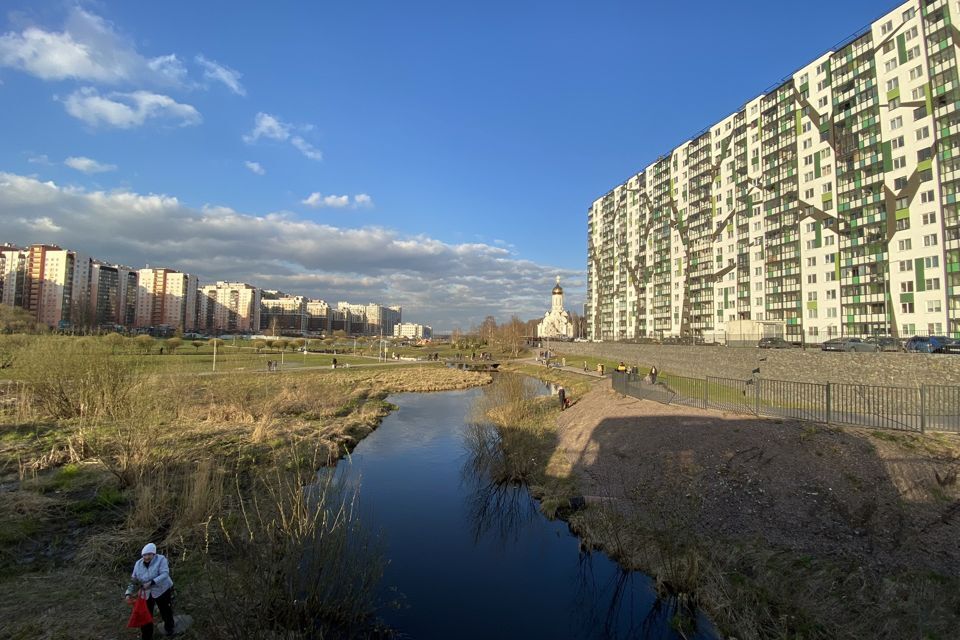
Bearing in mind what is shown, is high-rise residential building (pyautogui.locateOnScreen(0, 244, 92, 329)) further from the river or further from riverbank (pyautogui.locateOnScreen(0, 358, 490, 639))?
the river

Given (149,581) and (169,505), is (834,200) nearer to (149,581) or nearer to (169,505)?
(169,505)

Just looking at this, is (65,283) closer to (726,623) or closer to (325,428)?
(325,428)

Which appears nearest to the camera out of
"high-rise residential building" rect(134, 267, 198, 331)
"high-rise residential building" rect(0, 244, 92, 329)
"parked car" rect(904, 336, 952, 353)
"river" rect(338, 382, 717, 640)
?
"river" rect(338, 382, 717, 640)

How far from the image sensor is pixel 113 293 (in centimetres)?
14475

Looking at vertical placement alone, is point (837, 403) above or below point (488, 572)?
above

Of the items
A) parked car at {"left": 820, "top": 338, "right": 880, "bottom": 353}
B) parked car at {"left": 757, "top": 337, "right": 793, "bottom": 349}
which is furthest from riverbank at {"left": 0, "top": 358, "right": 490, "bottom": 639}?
parked car at {"left": 820, "top": 338, "right": 880, "bottom": 353}

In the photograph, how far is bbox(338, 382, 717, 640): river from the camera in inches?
388

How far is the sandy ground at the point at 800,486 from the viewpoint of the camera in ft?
34.0

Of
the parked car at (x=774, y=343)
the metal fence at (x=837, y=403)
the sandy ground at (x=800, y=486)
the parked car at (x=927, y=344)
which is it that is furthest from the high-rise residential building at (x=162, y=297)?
the parked car at (x=927, y=344)

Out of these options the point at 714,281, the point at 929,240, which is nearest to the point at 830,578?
the point at 929,240

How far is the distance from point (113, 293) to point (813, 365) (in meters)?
178

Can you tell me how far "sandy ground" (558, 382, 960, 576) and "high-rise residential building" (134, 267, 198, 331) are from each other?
180720 millimetres

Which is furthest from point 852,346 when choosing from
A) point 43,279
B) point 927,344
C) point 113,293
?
point 113,293

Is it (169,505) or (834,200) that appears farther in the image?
(834,200)
